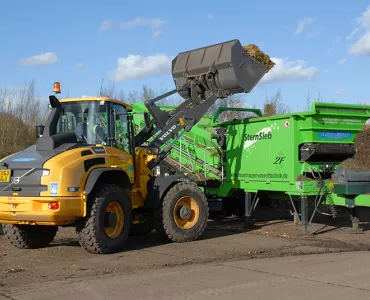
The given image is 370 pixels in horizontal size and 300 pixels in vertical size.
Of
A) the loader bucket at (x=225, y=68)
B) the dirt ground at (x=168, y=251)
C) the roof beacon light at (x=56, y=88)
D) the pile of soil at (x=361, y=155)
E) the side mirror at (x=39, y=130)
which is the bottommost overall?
the dirt ground at (x=168, y=251)

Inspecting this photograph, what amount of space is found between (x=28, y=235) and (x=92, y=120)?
7.95ft

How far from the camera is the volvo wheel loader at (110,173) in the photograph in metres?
8.29

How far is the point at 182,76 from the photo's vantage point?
1243cm

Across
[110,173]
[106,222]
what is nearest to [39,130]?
[110,173]

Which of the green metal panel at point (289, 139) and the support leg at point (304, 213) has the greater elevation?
the green metal panel at point (289, 139)

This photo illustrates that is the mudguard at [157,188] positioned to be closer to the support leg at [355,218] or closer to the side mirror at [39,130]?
the side mirror at [39,130]

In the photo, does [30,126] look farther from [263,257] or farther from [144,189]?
[263,257]

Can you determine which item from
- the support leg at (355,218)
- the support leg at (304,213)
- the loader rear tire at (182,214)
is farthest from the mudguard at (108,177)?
the support leg at (355,218)

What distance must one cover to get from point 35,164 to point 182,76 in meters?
5.11

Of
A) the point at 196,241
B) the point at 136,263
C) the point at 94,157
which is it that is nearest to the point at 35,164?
the point at 94,157

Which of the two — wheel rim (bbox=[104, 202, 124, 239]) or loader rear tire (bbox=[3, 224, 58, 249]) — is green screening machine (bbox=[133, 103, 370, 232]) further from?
loader rear tire (bbox=[3, 224, 58, 249])

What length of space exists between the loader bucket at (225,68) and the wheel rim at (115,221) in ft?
13.2

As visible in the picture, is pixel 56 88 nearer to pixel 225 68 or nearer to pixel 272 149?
pixel 225 68

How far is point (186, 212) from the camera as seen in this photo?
1024 centimetres
